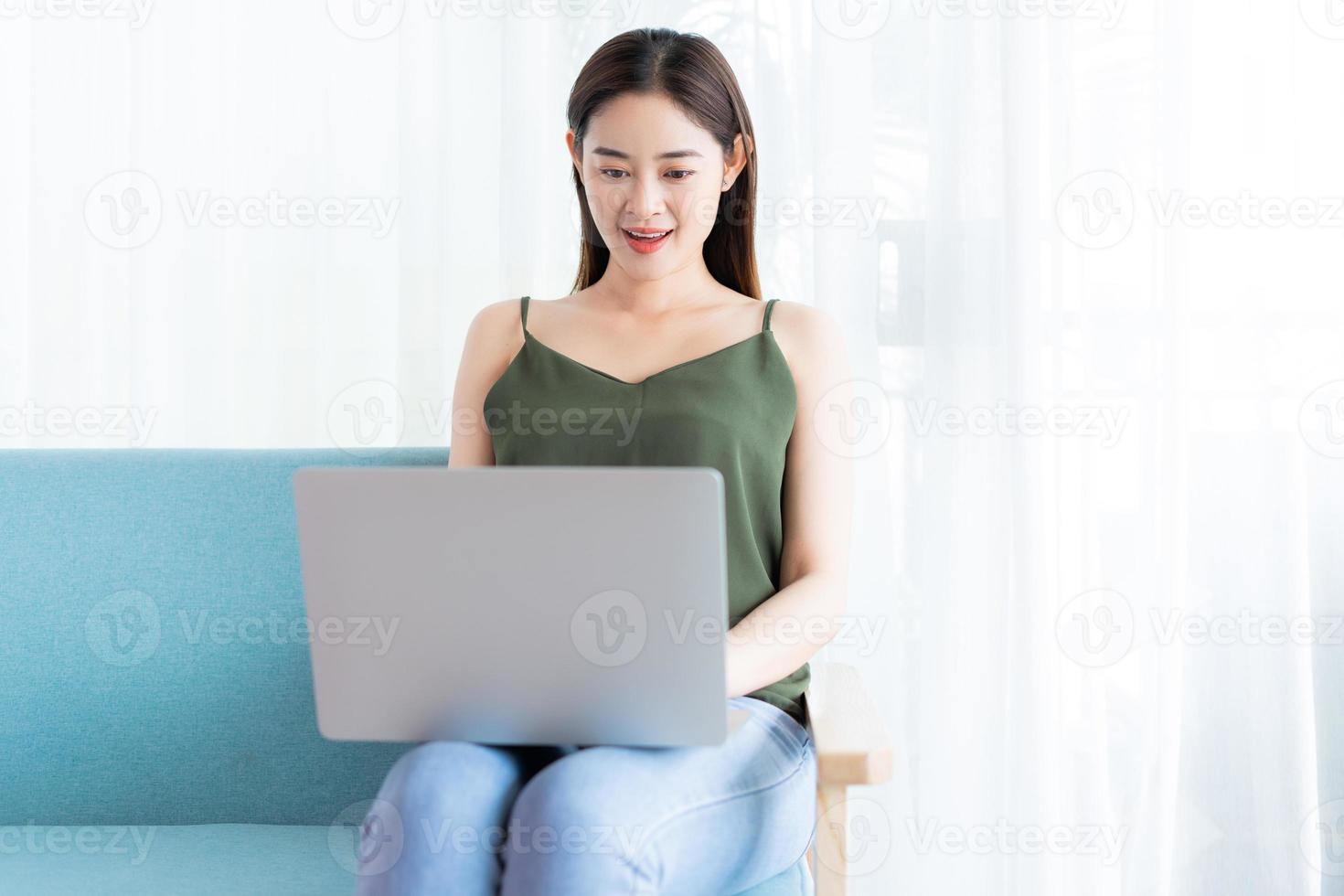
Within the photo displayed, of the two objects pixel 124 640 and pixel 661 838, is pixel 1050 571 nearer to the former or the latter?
pixel 661 838

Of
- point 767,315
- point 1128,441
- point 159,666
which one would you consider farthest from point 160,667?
point 1128,441

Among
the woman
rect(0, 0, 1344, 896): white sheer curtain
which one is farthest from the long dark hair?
rect(0, 0, 1344, 896): white sheer curtain

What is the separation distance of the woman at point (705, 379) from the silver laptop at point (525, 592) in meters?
0.13

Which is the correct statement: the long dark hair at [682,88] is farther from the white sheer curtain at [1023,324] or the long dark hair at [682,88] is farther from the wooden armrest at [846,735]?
the wooden armrest at [846,735]

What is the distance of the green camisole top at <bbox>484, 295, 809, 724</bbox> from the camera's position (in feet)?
4.13

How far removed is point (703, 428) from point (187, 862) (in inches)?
28.8

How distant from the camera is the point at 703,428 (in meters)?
1.26

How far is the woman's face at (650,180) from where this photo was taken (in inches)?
50.7

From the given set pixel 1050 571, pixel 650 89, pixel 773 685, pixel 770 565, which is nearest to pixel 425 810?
pixel 773 685

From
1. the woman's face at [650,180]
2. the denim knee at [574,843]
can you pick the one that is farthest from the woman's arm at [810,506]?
the denim knee at [574,843]

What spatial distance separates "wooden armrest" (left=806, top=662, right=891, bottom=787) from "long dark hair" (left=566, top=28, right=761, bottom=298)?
1.99ft

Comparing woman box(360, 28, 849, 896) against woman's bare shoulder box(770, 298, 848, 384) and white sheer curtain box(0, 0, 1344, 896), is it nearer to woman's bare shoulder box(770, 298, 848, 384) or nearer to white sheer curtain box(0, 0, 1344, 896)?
woman's bare shoulder box(770, 298, 848, 384)

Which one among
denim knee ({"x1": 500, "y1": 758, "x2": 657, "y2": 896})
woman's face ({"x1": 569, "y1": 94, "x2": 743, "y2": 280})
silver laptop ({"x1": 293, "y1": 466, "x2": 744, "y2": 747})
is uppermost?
woman's face ({"x1": 569, "y1": 94, "x2": 743, "y2": 280})

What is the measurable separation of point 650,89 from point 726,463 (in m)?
0.45
